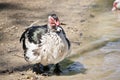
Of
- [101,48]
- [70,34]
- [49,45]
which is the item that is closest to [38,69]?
[49,45]

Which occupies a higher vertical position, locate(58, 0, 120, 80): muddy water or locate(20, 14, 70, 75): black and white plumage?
locate(20, 14, 70, 75): black and white plumage

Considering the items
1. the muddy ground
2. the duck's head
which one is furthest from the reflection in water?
the duck's head

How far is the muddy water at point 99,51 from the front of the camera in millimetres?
6887

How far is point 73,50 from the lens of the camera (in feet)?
26.2

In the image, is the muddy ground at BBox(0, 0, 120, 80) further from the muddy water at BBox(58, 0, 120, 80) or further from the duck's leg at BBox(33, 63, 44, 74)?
the duck's leg at BBox(33, 63, 44, 74)

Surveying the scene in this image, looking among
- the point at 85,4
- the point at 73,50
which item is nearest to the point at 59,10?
the point at 85,4

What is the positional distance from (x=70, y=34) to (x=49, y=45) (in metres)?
3.01

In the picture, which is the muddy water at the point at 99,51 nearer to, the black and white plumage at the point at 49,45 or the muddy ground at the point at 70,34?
the muddy ground at the point at 70,34

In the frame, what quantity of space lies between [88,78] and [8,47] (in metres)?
2.11

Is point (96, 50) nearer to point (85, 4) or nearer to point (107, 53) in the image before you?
point (107, 53)

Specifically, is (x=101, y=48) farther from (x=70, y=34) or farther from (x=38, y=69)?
(x=38, y=69)

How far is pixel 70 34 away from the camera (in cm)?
905

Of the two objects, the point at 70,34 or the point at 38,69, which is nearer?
the point at 38,69

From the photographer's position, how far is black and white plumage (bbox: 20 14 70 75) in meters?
6.09
